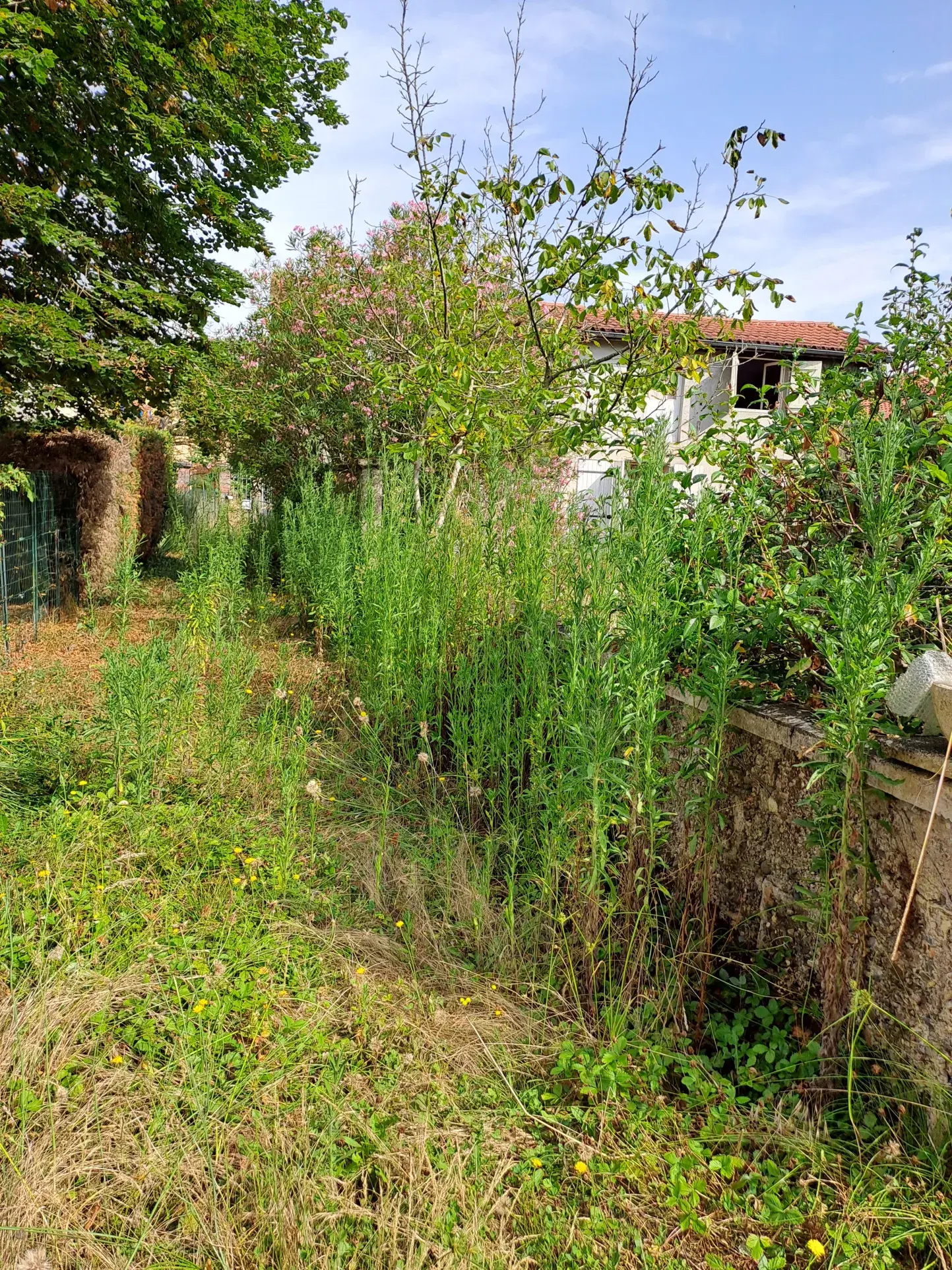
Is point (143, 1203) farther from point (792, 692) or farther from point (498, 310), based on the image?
point (498, 310)

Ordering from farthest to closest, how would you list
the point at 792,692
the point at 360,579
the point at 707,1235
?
the point at 360,579 < the point at 792,692 < the point at 707,1235

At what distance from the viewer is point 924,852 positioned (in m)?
1.82

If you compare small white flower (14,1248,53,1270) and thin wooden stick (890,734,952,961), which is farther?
thin wooden stick (890,734,952,961)

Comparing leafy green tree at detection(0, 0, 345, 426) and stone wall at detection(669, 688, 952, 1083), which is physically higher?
leafy green tree at detection(0, 0, 345, 426)

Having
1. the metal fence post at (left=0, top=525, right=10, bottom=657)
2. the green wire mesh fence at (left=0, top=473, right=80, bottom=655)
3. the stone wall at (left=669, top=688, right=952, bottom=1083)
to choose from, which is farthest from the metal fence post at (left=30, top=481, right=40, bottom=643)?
the stone wall at (left=669, top=688, right=952, bottom=1083)

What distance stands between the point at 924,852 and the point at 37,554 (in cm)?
765

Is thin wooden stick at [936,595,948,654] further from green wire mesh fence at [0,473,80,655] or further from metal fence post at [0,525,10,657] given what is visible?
metal fence post at [0,525,10,657]

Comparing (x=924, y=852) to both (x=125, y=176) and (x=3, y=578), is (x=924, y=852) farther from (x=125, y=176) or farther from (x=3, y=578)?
(x=125, y=176)

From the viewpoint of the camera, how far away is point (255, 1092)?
1926 mm

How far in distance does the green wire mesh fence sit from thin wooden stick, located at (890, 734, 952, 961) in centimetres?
559

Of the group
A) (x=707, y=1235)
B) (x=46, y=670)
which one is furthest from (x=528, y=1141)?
(x=46, y=670)

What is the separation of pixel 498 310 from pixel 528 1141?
501 cm

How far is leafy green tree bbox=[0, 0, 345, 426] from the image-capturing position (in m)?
5.60

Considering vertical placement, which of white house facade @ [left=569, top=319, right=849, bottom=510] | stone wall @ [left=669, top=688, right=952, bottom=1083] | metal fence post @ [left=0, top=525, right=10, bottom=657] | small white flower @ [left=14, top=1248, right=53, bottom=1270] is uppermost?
white house facade @ [left=569, top=319, right=849, bottom=510]
